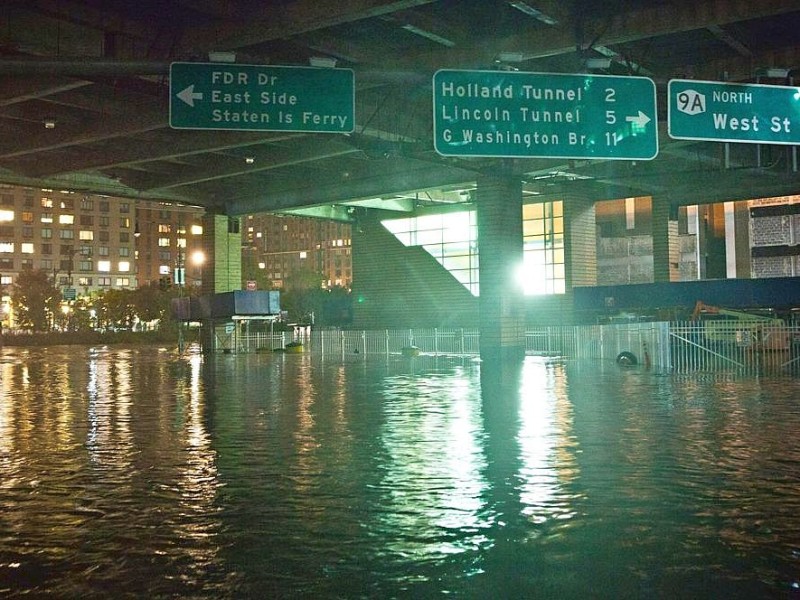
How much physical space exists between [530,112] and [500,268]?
66.5 feet

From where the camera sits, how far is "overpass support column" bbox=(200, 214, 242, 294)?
50.0 meters

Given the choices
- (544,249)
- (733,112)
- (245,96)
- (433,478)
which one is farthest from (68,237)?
(433,478)

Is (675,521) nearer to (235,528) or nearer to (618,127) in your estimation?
(235,528)

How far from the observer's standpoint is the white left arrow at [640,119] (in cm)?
1823

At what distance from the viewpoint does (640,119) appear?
18250 mm

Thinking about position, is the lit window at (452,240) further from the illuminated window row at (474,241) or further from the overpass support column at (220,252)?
the overpass support column at (220,252)

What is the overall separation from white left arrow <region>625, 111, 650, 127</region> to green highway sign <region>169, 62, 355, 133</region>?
18.4ft

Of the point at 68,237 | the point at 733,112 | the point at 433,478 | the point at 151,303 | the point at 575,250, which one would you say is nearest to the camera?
the point at 433,478

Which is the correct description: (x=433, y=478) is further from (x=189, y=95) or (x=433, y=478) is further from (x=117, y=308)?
(x=117, y=308)

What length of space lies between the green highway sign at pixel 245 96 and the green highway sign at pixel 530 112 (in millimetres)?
2042

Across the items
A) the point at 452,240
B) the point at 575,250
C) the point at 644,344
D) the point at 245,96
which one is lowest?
the point at 644,344

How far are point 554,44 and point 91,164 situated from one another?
853 inches

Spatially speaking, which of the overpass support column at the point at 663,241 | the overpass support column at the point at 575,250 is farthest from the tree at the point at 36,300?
the overpass support column at the point at 663,241

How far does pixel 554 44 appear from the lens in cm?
2359
